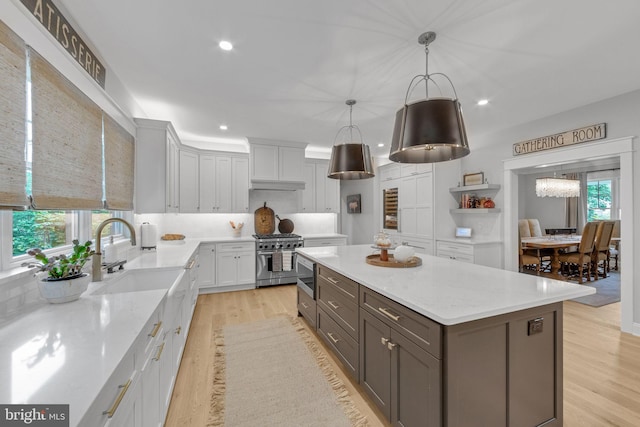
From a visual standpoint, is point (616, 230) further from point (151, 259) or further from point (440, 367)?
point (151, 259)

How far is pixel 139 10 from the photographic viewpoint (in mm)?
1789

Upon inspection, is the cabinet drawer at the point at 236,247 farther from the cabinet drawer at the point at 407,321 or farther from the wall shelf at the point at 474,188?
the wall shelf at the point at 474,188

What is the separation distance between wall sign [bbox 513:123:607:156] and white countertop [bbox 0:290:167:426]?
4727 mm

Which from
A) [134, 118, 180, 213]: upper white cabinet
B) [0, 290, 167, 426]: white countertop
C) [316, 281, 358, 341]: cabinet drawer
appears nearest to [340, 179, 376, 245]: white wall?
[316, 281, 358, 341]: cabinet drawer

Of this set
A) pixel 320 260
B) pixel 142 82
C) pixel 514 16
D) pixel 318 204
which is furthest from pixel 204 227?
pixel 514 16

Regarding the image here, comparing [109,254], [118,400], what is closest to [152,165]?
[109,254]

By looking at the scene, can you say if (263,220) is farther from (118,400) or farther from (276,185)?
(118,400)

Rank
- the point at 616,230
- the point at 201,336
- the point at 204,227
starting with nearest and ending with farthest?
the point at 201,336 → the point at 204,227 → the point at 616,230

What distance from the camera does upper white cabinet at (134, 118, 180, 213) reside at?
323 centimetres

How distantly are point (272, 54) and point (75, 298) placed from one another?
7.10ft

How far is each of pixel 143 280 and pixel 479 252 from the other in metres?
4.37

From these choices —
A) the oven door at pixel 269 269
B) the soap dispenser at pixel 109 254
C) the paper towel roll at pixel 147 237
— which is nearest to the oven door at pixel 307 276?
the oven door at pixel 269 269

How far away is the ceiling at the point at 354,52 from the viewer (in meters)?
1.79

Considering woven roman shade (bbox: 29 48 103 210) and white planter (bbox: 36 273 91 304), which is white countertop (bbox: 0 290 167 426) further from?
woven roman shade (bbox: 29 48 103 210)
